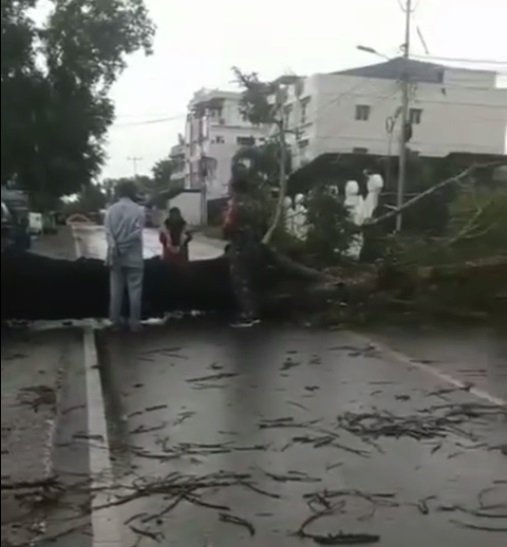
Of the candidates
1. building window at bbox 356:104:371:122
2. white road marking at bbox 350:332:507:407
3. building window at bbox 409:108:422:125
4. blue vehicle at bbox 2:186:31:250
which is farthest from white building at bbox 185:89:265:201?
white road marking at bbox 350:332:507:407

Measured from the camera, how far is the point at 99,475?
1853 mm

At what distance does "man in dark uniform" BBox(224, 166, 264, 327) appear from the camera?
1.61 metres

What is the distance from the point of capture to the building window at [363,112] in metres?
1.73

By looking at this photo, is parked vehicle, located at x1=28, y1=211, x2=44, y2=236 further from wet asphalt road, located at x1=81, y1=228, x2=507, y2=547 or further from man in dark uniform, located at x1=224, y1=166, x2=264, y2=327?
wet asphalt road, located at x1=81, y1=228, x2=507, y2=547

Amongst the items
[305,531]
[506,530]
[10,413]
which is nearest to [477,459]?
[506,530]

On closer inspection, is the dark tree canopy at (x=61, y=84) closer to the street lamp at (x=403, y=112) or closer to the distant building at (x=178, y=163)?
the distant building at (x=178, y=163)

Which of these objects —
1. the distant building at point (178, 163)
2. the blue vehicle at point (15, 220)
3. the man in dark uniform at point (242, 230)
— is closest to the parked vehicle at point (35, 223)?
the blue vehicle at point (15, 220)

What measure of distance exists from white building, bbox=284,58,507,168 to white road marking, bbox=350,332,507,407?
527 millimetres

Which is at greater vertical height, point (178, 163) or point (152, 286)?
point (178, 163)

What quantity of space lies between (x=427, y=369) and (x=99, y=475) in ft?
3.45

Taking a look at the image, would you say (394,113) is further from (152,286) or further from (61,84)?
(61,84)

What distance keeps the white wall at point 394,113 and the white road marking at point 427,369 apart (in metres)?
0.52

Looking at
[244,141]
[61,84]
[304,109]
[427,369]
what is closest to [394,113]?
[304,109]

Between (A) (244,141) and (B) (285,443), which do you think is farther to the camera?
(B) (285,443)
